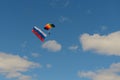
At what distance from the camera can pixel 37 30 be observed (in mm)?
71125

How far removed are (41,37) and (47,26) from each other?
3.54 m

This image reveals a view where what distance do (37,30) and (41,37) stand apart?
328 centimetres

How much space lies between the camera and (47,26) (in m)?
68.5

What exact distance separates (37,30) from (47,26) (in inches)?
163

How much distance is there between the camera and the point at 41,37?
68.9m
